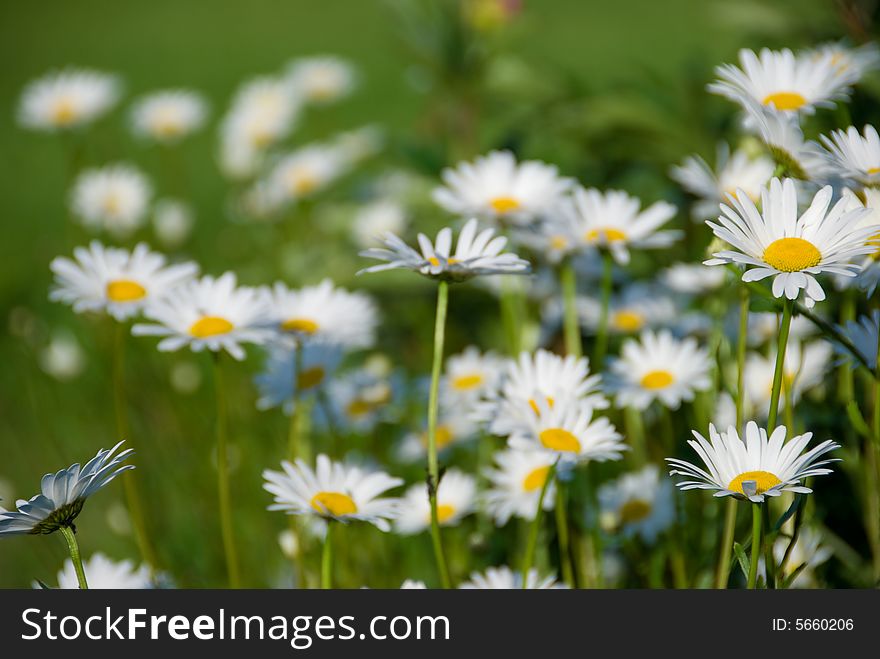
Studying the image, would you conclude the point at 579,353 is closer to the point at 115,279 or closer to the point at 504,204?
the point at 504,204

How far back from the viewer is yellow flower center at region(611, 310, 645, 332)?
3.70 feet

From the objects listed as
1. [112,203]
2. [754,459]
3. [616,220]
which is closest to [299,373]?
[616,220]

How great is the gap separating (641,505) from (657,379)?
0.13 meters

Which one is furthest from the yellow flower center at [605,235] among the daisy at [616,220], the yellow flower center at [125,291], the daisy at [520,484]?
the yellow flower center at [125,291]

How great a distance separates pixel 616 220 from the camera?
3.12ft

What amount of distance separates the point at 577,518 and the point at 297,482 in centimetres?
33

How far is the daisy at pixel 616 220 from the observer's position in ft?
3.03

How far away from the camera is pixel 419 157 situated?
4.62 feet
